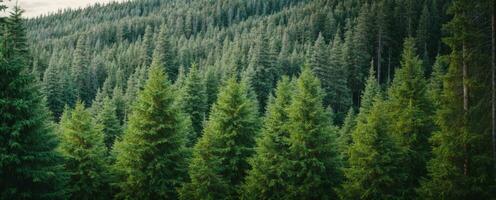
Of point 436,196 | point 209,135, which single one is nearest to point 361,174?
point 436,196

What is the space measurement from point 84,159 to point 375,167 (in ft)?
53.9

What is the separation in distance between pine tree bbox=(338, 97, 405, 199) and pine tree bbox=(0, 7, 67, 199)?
14.1m

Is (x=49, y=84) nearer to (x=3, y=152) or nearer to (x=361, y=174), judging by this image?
(x=3, y=152)

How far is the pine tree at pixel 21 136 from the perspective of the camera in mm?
16688

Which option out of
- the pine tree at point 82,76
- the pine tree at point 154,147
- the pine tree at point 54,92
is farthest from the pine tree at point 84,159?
the pine tree at point 82,76

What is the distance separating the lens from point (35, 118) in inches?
682

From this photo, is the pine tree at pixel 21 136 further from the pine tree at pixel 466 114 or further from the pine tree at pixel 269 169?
the pine tree at pixel 466 114

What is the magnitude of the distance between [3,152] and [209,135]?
1038 centimetres

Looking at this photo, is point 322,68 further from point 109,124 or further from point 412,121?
point 412,121

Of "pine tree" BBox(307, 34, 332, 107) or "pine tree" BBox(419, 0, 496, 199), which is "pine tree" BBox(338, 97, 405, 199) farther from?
"pine tree" BBox(307, 34, 332, 107)

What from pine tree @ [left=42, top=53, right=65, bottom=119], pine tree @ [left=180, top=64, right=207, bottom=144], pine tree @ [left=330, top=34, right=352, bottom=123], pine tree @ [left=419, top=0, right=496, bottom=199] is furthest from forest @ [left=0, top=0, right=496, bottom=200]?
pine tree @ [left=42, top=53, right=65, bottom=119]

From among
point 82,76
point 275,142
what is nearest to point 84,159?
point 275,142

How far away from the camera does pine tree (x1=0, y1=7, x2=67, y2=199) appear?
54.7 feet

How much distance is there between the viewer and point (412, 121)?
2353 centimetres
